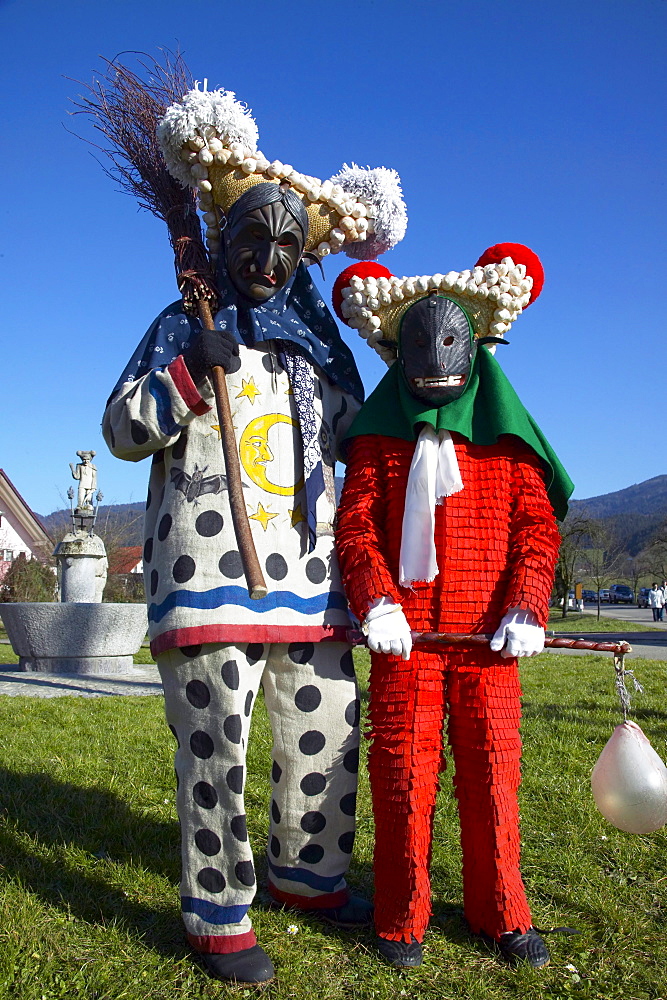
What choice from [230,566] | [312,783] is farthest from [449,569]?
[312,783]

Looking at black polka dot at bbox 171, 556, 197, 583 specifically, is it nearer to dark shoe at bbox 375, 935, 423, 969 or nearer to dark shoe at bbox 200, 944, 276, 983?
dark shoe at bbox 200, 944, 276, 983

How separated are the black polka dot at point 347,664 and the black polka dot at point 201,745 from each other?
19.8 inches

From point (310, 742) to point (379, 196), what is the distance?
2.01 m

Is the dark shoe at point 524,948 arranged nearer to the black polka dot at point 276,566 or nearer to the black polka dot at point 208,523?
the black polka dot at point 276,566

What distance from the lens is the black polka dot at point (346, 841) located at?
2611mm

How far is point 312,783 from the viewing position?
2.57 m

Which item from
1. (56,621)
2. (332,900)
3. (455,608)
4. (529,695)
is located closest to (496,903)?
(332,900)

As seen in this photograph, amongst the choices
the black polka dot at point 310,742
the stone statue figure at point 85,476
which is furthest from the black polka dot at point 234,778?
the stone statue figure at point 85,476

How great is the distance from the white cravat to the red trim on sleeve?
2.40 feet

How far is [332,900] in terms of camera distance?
8.62 ft

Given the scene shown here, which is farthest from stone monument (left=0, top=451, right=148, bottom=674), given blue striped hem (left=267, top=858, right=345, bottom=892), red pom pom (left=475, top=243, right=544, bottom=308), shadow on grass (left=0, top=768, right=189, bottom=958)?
Result: red pom pom (left=475, top=243, right=544, bottom=308)

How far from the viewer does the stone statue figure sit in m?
11.5

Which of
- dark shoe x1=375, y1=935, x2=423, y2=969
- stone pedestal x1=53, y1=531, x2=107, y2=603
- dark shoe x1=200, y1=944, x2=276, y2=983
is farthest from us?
stone pedestal x1=53, y1=531, x2=107, y2=603

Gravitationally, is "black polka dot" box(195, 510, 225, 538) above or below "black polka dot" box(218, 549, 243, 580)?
above
